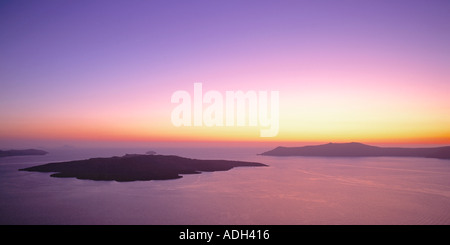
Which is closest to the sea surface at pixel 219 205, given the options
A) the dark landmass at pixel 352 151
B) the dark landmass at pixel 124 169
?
the dark landmass at pixel 124 169

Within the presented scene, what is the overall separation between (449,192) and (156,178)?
53.0 meters

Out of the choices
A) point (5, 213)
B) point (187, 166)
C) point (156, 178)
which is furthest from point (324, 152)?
point (5, 213)

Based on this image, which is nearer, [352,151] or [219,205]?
[219,205]

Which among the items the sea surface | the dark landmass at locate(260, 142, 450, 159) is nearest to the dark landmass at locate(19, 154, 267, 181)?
the sea surface

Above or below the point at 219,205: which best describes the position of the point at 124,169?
above

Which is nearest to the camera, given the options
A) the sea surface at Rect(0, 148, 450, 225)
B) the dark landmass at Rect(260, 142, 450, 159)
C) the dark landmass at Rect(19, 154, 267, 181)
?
the sea surface at Rect(0, 148, 450, 225)

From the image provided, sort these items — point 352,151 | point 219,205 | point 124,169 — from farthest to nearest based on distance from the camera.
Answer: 1. point 352,151
2. point 124,169
3. point 219,205

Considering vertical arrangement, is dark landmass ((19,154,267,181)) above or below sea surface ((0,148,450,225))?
above

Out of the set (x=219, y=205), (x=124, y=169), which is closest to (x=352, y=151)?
(x=124, y=169)

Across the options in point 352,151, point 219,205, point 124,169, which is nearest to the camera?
point 219,205

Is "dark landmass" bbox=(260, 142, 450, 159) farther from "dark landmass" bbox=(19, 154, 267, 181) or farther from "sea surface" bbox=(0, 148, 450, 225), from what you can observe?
"sea surface" bbox=(0, 148, 450, 225)

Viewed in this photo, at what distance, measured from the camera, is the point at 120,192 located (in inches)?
1588

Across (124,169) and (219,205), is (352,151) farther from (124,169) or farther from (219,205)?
(219,205)

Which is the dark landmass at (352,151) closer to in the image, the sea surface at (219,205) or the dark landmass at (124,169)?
the dark landmass at (124,169)
